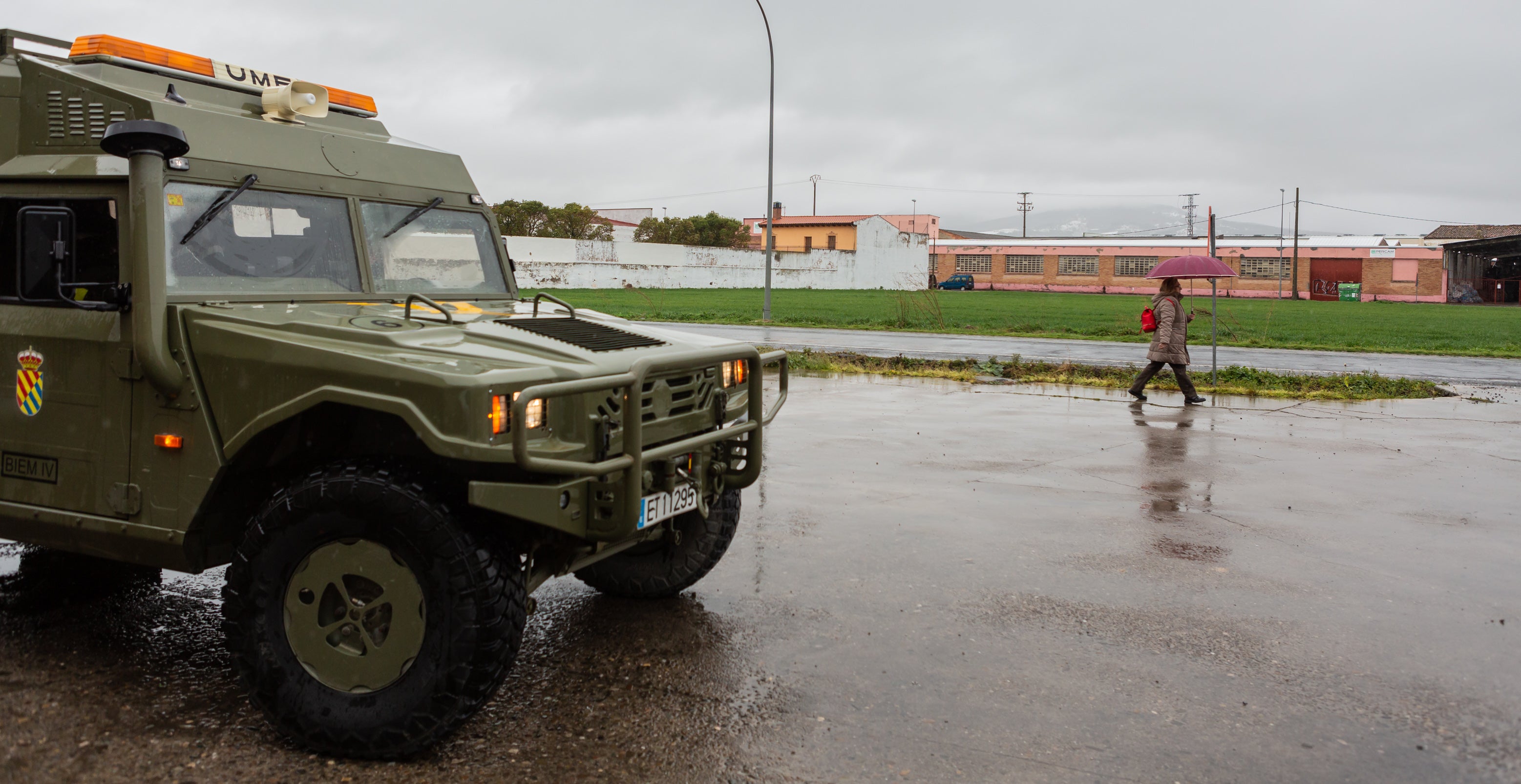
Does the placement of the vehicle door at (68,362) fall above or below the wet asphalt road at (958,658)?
above

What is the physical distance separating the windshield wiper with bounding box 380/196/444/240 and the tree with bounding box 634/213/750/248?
269ft

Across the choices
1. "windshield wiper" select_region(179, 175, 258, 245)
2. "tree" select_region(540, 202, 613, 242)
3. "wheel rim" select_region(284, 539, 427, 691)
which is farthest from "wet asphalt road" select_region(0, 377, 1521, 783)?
"tree" select_region(540, 202, 613, 242)

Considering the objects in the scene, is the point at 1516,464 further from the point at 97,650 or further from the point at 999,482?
the point at 97,650

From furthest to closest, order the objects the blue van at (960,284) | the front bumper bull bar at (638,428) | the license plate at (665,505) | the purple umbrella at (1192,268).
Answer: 1. the blue van at (960,284)
2. the purple umbrella at (1192,268)
3. the license plate at (665,505)
4. the front bumper bull bar at (638,428)

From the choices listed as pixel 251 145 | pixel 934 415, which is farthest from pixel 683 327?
pixel 251 145

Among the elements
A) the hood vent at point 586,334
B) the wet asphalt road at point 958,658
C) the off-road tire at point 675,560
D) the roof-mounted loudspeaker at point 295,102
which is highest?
the roof-mounted loudspeaker at point 295,102

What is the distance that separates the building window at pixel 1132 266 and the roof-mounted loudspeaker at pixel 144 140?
79.2m

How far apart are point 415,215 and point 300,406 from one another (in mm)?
1752

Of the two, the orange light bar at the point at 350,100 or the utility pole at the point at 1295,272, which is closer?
the orange light bar at the point at 350,100

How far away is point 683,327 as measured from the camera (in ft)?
83.1

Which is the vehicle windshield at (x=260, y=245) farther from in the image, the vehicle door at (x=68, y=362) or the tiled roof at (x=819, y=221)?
the tiled roof at (x=819, y=221)

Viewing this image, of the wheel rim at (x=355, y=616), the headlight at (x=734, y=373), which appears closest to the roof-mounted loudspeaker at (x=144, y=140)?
the wheel rim at (x=355, y=616)

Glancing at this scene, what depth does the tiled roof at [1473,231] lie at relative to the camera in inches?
3521

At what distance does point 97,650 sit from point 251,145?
2.10 m
